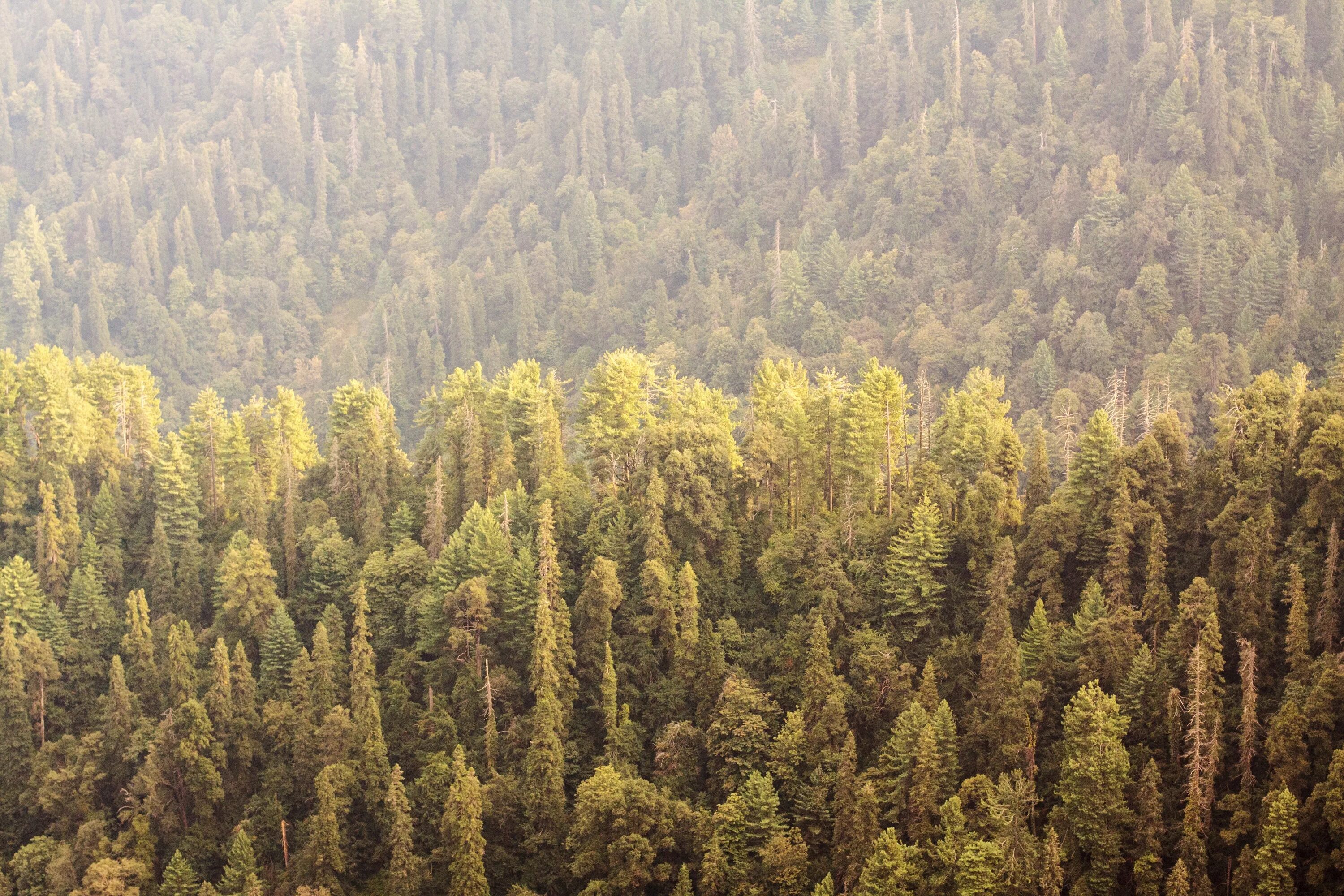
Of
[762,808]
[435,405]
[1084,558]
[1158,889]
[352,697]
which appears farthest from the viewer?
[435,405]

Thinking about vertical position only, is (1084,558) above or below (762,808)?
above

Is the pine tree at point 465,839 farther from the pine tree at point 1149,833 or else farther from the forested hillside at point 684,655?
the pine tree at point 1149,833

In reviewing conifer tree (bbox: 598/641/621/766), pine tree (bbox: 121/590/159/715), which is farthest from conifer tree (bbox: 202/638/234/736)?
conifer tree (bbox: 598/641/621/766)

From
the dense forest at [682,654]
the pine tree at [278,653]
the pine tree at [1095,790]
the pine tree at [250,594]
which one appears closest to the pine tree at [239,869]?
the dense forest at [682,654]

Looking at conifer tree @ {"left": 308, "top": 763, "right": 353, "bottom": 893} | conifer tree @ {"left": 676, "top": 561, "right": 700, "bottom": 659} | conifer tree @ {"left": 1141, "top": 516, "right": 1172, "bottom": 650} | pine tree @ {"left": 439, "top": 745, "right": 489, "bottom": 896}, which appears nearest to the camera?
conifer tree @ {"left": 1141, "top": 516, "right": 1172, "bottom": 650}

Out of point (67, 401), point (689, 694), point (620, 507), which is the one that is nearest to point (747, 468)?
point (620, 507)

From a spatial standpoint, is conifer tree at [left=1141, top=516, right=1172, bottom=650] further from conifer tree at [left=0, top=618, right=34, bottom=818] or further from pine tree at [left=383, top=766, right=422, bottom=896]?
conifer tree at [left=0, top=618, right=34, bottom=818]

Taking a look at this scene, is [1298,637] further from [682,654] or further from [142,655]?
[142,655]

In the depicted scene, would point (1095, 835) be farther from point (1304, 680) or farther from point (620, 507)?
point (620, 507)
